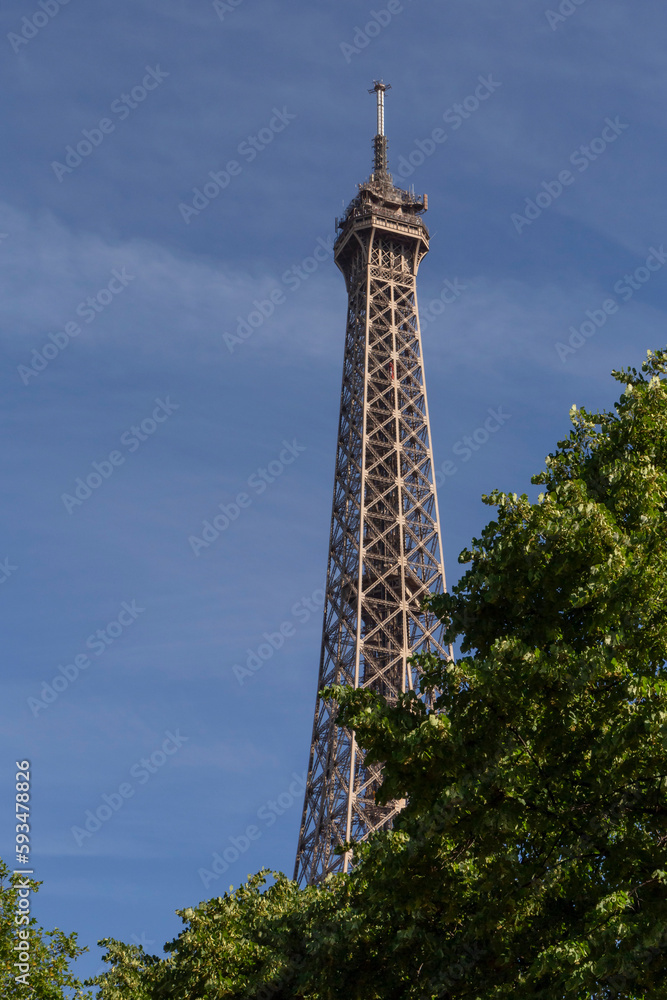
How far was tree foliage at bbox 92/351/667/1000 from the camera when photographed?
18375mm

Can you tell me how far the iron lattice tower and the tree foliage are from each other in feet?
130

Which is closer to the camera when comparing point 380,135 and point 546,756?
point 546,756

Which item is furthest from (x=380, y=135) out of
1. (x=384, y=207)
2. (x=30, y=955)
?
(x=30, y=955)

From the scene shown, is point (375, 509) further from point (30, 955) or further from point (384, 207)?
point (30, 955)

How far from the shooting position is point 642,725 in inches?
716

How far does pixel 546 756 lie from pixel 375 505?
5203 centimetres

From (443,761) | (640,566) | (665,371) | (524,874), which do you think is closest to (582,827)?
(524,874)

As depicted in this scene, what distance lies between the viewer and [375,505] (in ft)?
235

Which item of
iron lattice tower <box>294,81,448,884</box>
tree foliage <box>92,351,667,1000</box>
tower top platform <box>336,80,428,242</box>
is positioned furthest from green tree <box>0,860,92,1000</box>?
tower top platform <box>336,80,428,242</box>

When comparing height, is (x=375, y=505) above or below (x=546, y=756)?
above

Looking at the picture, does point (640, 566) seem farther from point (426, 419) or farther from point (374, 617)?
point (426, 419)

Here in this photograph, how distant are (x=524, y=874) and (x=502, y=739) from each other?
2.15 meters

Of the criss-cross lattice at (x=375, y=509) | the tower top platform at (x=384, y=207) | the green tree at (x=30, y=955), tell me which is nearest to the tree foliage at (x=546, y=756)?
the green tree at (x=30, y=955)

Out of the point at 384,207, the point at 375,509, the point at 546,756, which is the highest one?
the point at 384,207
